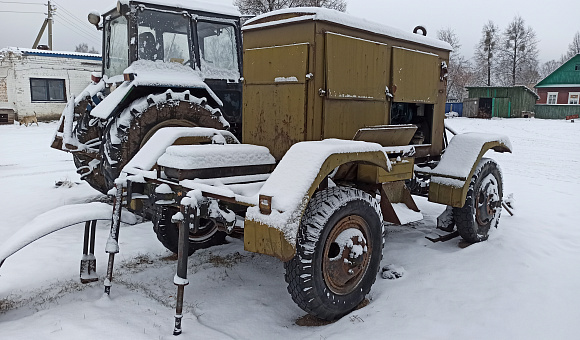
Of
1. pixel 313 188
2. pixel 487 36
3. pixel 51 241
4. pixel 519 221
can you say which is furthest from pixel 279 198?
pixel 487 36

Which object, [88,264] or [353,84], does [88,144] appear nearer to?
[88,264]

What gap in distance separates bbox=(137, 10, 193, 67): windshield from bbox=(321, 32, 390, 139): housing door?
3.08 metres

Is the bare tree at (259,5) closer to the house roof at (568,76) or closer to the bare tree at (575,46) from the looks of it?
the house roof at (568,76)

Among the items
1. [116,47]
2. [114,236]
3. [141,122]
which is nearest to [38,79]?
[116,47]

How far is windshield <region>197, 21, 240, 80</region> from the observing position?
6.31 meters

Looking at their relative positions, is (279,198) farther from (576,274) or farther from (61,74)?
(61,74)

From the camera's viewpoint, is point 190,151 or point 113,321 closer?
point 113,321

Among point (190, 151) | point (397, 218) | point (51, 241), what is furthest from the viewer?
point (51, 241)

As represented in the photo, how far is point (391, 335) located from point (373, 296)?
696 millimetres

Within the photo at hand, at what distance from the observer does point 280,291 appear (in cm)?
374

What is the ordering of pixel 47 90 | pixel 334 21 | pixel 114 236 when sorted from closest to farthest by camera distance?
pixel 114 236
pixel 334 21
pixel 47 90

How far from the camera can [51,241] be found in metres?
4.85

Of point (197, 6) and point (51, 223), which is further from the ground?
point (197, 6)

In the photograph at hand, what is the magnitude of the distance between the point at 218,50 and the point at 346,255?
4.36m
